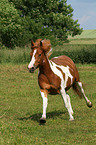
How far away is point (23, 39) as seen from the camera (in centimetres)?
4222

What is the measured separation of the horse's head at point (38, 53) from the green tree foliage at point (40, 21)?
111 feet

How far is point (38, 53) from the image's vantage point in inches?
305

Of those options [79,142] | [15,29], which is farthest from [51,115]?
[15,29]

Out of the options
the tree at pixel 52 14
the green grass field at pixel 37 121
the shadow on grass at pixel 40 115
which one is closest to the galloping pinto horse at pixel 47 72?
the green grass field at pixel 37 121

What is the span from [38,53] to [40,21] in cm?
4097

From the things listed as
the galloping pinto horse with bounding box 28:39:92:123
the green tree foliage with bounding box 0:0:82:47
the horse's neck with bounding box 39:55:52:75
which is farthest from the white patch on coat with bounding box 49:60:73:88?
the green tree foliage with bounding box 0:0:82:47

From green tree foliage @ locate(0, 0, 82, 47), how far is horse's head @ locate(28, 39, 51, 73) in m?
33.7

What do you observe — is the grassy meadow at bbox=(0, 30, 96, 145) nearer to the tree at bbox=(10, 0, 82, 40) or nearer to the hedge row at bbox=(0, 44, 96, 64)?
the hedge row at bbox=(0, 44, 96, 64)

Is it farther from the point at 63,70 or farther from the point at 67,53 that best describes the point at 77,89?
the point at 67,53

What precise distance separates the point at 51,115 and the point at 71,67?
1.83 meters

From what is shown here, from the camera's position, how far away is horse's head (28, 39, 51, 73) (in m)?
7.57

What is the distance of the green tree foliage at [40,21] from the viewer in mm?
42250

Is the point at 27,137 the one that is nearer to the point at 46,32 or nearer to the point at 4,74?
the point at 4,74

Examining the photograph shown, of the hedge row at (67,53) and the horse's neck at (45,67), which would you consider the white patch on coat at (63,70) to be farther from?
the hedge row at (67,53)
